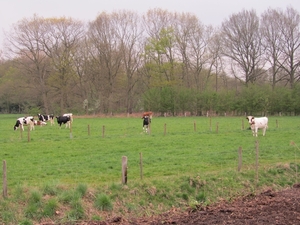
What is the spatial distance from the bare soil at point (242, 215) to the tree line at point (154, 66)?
1782 inches

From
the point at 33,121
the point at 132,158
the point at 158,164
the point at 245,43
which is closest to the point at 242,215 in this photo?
the point at 158,164

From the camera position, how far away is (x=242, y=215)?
20.8ft

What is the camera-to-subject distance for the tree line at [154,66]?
177 feet

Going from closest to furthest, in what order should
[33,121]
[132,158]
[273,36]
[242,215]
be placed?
1. [242,215]
2. [132,158]
3. [33,121]
4. [273,36]

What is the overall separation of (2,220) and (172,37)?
2105 inches

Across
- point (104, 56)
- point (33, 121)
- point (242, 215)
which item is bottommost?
→ point (242, 215)

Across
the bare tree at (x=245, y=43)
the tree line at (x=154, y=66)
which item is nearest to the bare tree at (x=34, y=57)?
the tree line at (x=154, y=66)

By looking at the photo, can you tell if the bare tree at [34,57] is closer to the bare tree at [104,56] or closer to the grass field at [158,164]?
the bare tree at [104,56]

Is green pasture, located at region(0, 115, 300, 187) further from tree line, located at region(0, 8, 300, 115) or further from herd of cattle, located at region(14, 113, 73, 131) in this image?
tree line, located at region(0, 8, 300, 115)

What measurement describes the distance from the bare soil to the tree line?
4527cm

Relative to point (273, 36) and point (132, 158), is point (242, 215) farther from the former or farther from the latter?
point (273, 36)

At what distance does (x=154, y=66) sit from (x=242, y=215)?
54749mm

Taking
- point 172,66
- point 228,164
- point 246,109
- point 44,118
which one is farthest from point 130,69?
point 228,164

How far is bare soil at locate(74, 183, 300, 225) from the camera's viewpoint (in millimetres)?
5965
